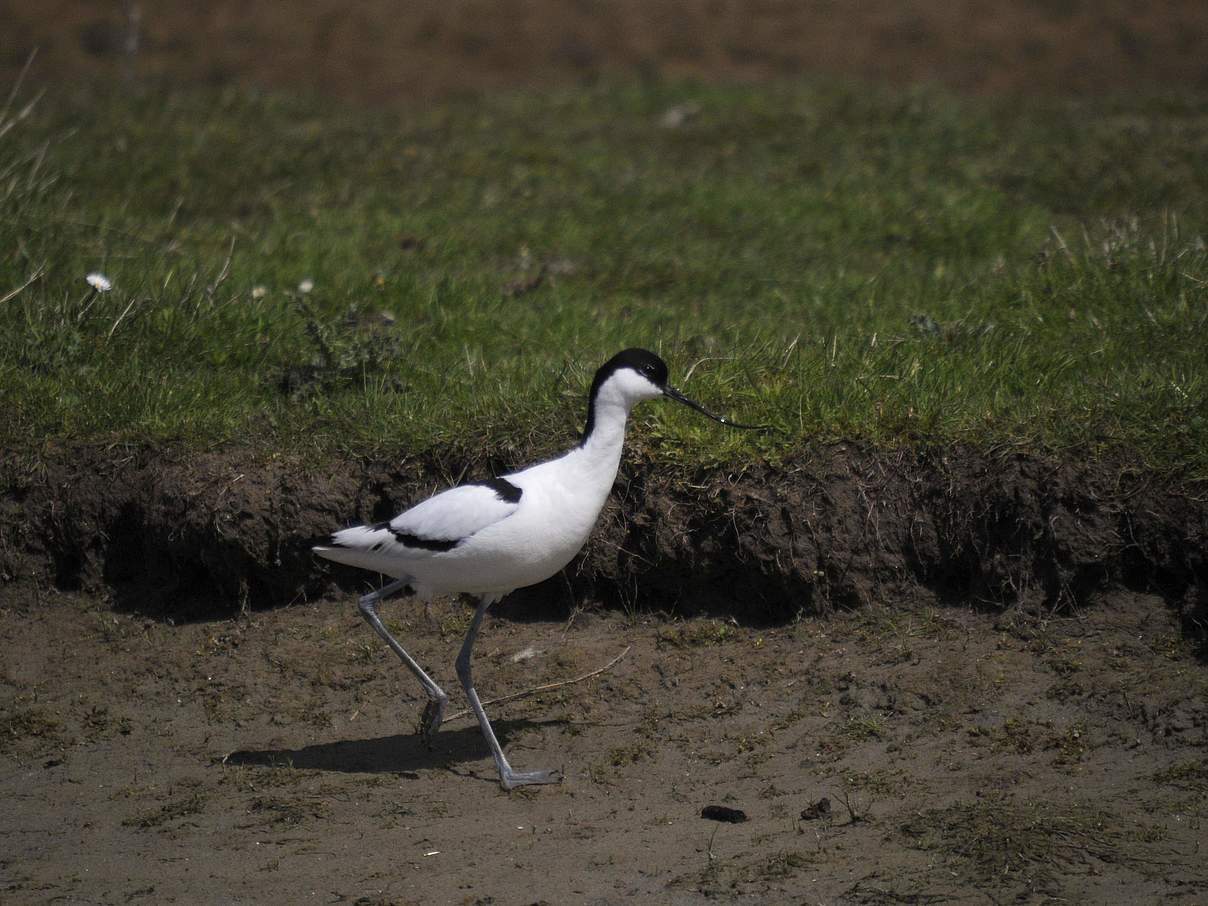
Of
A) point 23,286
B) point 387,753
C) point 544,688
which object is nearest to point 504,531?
point 544,688

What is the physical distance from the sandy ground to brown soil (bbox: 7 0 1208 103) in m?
9.59

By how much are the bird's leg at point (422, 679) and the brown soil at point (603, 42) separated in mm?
9794

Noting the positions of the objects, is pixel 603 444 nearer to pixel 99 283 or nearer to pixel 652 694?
pixel 652 694

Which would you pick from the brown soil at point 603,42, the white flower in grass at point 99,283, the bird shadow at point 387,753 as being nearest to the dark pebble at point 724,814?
the bird shadow at point 387,753

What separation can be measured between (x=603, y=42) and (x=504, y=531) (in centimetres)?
1256

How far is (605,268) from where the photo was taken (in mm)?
7523

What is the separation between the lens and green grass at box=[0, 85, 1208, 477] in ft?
17.7

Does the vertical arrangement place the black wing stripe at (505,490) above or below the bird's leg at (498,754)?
above

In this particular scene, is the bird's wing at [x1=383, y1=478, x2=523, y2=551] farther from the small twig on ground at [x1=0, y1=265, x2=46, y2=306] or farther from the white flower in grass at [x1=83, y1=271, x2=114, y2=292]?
the small twig on ground at [x1=0, y1=265, x2=46, y2=306]

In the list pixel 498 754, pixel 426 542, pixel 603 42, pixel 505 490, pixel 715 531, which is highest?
pixel 603 42

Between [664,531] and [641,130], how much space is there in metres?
5.36

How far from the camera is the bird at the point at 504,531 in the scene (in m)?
4.40

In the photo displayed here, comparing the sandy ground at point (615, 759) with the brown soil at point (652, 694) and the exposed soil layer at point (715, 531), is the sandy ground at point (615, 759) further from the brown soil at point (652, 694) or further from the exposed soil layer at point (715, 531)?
the exposed soil layer at point (715, 531)

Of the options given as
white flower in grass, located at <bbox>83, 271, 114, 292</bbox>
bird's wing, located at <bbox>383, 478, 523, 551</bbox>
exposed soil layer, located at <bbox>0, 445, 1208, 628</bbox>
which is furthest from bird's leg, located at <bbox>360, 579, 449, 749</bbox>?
white flower in grass, located at <bbox>83, 271, 114, 292</bbox>
